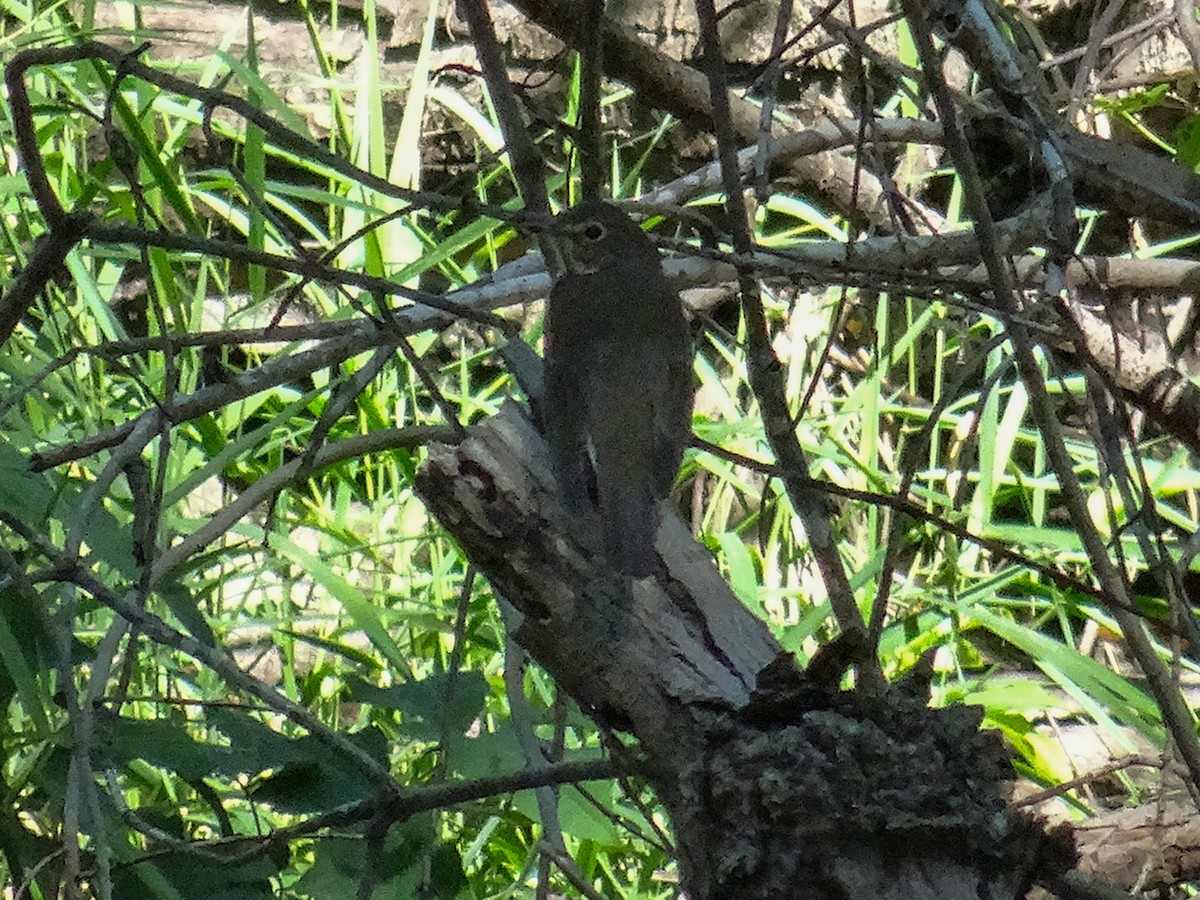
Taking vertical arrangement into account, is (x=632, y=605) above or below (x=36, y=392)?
below

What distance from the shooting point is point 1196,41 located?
86.6 inches

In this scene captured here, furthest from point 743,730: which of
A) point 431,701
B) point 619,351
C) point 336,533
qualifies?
point 336,533

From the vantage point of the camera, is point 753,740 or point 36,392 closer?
point 753,740

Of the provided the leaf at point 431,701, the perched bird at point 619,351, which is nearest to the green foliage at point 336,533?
the leaf at point 431,701

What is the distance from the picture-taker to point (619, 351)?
7.59 feet

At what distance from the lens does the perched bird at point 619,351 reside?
209 cm

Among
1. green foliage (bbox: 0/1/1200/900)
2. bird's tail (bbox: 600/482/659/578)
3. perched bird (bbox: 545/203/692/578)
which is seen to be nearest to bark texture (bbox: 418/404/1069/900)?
bird's tail (bbox: 600/482/659/578)

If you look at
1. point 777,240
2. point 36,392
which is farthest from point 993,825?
point 777,240

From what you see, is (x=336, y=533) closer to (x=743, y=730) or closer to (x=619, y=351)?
(x=619, y=351)

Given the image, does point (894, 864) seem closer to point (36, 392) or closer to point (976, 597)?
point (36, 392)

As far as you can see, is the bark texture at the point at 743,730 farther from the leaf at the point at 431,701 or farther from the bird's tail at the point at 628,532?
the leaf at the point at 431,701

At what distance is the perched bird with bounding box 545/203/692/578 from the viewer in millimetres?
2086

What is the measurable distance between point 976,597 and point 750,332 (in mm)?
1691

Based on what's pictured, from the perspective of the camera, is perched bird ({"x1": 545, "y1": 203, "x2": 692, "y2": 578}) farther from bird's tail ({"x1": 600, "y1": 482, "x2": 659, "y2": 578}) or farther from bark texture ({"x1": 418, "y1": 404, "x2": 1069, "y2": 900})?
bark texture ({"x1": 418, "y1": 404, "x2": 1069, "y2": 900})
